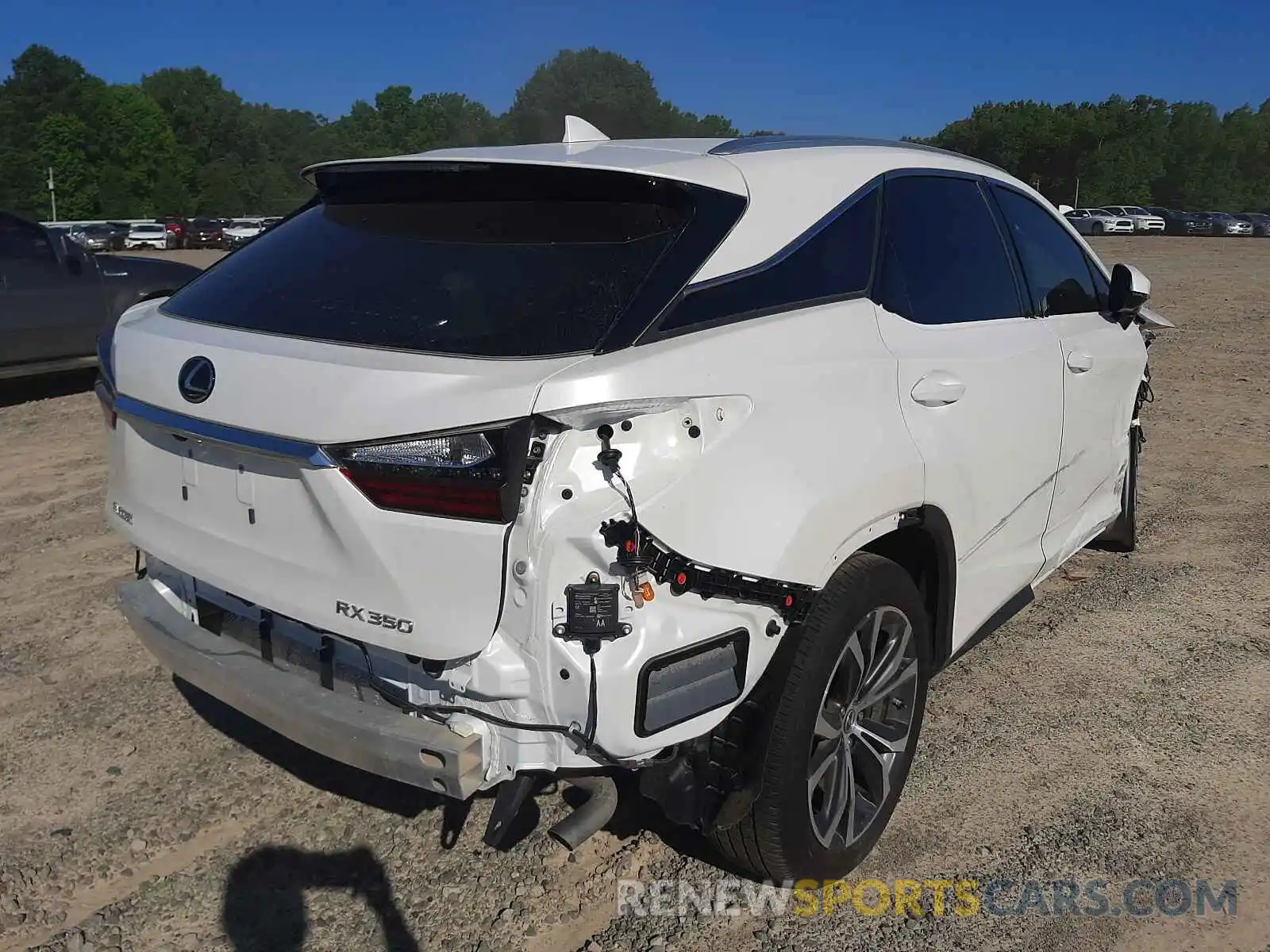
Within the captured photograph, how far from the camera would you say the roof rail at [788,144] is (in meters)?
2.86

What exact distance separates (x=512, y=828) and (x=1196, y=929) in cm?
179

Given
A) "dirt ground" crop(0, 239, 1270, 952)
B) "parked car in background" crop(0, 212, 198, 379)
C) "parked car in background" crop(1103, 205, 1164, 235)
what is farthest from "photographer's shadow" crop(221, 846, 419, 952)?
"parked car in background" crop(1103, 205, 1164, 235)

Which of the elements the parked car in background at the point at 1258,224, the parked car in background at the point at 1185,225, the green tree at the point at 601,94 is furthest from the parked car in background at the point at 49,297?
the parked car in background at the point at 1258,224

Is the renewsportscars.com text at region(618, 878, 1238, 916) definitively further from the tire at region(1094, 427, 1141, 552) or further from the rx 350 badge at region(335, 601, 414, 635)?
the tire at region(1094, 427, 1141, 552)

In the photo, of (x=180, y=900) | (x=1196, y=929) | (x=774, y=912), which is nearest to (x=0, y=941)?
(x=180, y=900)

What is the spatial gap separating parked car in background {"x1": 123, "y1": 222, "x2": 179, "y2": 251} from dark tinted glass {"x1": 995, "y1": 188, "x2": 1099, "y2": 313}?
1919 inches

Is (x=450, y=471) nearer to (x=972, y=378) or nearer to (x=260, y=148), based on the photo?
(x=972, y=378)

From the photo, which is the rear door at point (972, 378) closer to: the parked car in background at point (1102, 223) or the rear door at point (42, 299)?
the rear door at point (42, 299)

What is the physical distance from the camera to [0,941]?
261 centimetres

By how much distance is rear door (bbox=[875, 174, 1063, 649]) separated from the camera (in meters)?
2.88

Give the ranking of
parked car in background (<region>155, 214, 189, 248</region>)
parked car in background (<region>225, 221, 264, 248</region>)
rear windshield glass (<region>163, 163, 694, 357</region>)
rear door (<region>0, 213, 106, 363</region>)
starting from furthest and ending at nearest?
1. parked car in background (<region>155, 214, 189, 248</region>)
2. parked car in background (<region>225, 221, 264, 248</region>)
3. rear door (<region>0, 213, 106, 363</region>)
4. rear windshield glass (<region>163, 163, 694, 357</region>)

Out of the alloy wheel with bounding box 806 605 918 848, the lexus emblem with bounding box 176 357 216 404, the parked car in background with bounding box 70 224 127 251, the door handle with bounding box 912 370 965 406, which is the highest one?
the parked car in background with bounding box 70 224 127 251

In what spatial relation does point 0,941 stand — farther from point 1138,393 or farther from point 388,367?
point 1138,393

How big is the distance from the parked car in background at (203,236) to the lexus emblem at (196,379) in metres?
50.2
